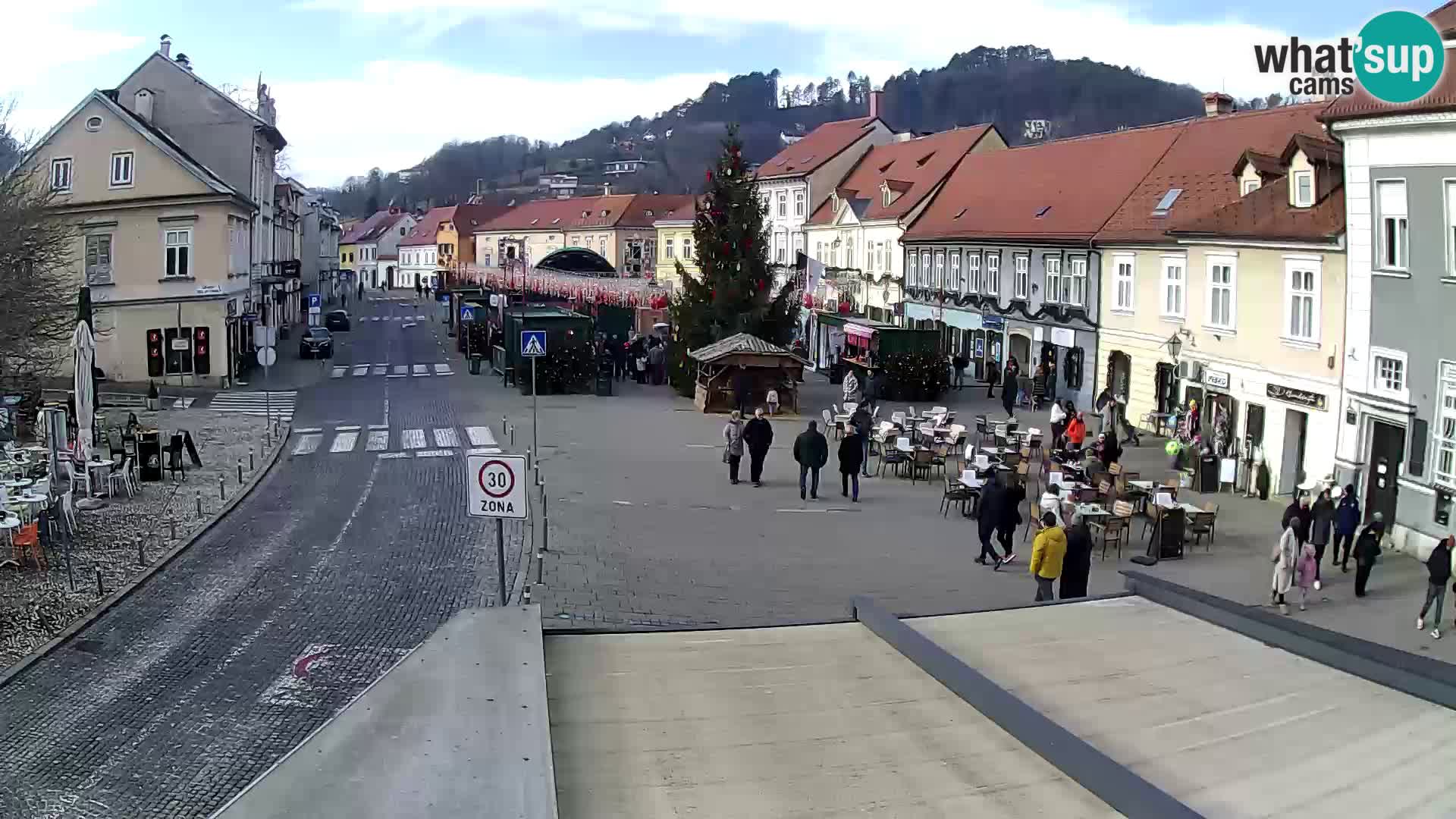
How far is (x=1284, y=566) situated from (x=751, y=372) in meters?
22.1

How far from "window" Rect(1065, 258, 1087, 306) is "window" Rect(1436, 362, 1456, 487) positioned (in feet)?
62.1

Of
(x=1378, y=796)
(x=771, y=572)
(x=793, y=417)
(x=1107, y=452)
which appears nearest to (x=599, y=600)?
(x=771, y=572)

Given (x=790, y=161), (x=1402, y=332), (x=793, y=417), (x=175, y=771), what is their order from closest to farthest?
1. (x=175, y=771)
2. (x=1402, y=332)
3. (x=793, y=417)
4. (x=790, y=161)

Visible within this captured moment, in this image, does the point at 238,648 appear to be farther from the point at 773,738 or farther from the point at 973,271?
the point at 973,271

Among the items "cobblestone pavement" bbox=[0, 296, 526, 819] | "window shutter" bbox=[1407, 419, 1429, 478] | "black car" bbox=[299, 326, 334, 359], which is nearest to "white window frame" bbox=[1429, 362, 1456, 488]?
"window shutter" bbox=[1407, 419, 1429, 478]

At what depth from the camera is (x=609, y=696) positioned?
7.54 m

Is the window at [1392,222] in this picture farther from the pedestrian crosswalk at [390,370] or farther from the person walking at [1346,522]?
the pedestrian crosswalk at [390,370]

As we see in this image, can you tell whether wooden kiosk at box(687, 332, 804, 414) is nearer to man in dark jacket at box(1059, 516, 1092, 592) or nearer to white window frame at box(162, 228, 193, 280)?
white window frame at box(162, 228, 193, 280)

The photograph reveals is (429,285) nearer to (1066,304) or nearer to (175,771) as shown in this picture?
(1066,304)

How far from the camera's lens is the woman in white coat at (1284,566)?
16766 mm

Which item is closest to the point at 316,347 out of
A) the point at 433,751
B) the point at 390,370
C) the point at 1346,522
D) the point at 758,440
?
the point at 390,370

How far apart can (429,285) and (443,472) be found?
115108 mm

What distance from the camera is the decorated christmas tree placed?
1686 inches

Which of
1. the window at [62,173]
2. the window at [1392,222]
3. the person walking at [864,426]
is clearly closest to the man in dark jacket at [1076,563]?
the window at [1392,222]
